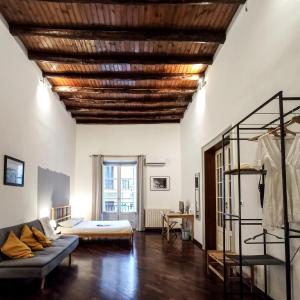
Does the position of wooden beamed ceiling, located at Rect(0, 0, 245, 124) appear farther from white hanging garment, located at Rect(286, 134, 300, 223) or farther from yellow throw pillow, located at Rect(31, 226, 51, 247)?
yellow throw pillow, located at Rect(31, 226, 51, 247)

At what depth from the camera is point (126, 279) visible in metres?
5.11

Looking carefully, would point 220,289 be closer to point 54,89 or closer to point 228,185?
point 228,185

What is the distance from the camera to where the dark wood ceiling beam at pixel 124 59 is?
6.52 meters

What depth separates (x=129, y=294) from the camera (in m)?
4.38

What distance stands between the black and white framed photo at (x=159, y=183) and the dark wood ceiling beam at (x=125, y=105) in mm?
2450

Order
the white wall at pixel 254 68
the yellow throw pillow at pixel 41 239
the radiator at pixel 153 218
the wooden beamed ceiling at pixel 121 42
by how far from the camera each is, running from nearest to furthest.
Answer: the white wall at pixel 254 68 → the wooden beamed ceiling at pixel 121 42 → the yellow throw pillow at pixel 41 239 → the radiator at pixel 153 218

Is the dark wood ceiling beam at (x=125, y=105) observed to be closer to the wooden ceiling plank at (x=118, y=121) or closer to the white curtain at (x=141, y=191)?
the wooden ceiling plank at (x=118, y=121)

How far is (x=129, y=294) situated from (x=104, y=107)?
Result: 6.79 m

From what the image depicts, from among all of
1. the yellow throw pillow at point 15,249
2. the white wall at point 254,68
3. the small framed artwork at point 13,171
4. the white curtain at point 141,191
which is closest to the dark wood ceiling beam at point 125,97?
the white wall at point 254,68

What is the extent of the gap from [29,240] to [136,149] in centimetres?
656

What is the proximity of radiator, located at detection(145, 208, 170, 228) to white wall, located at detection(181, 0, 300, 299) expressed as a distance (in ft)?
14.0

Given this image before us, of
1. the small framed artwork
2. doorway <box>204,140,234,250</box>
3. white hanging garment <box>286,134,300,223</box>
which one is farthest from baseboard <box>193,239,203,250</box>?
white hanging garment <box>286,134,300,223</box>

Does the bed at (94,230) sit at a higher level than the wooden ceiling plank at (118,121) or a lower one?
lower

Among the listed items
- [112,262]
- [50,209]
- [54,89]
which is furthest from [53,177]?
[112,262]
